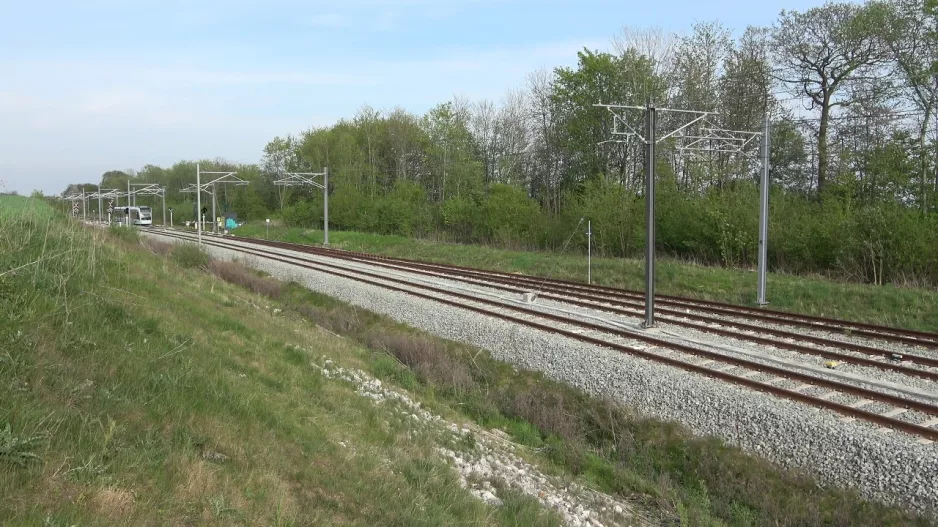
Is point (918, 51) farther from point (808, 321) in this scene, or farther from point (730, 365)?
point (730, 365)

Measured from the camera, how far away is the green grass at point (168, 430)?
3889 mm

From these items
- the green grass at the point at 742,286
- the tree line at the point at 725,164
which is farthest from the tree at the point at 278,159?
the green grass at the point at 742,286

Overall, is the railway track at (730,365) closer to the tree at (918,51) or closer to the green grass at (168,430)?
the green grass at (168,430)

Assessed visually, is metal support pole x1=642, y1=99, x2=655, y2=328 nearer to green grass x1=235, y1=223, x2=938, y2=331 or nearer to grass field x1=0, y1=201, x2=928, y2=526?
grass field x1=0, y1=201, x2=928, y2=526

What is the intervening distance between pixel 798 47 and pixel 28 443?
132 ft

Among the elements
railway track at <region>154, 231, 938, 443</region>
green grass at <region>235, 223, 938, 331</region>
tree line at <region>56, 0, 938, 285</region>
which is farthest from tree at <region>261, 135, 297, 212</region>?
railway track at <region>154, 231, 938, 443</region>

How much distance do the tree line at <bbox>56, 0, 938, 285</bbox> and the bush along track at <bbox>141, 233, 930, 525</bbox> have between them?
6.83 m

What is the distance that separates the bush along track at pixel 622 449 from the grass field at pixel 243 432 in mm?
26

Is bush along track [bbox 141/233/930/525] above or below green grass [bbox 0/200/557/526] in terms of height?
below

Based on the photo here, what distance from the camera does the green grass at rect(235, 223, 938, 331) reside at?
1753cm

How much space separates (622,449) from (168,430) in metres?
6.31

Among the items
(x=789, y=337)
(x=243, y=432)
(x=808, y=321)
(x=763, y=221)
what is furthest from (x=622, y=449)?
(x=763, y=221)

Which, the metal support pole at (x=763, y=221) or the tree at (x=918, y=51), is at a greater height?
the tree at (x=918, y=51)

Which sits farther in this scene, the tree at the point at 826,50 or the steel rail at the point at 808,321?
the tree at the point at 826,50
